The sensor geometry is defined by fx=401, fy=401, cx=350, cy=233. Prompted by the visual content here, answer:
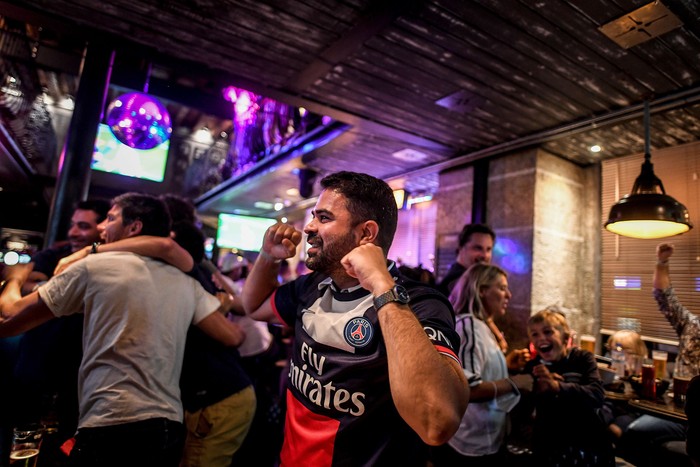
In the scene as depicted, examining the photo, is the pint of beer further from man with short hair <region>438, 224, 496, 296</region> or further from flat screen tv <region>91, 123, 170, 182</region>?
flat screen tv <region>91, 123, 170, 182</region>

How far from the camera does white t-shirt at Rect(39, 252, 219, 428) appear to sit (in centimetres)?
195

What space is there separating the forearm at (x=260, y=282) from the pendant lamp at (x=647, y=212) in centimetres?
302

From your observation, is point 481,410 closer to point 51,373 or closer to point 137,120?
point 51,373

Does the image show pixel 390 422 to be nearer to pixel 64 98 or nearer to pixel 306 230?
pixel 306 230

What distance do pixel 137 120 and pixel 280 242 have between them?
293 cm

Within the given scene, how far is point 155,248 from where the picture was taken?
7.38 ft

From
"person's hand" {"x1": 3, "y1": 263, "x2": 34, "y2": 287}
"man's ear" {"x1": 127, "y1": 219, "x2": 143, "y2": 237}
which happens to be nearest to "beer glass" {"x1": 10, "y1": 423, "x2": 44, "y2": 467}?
"person's hand" {"x1": 3, "y1": 263, "x2": 34, "y2": 287}

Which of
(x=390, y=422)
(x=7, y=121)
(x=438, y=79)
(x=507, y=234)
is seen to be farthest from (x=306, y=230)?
(x=7, y=121)

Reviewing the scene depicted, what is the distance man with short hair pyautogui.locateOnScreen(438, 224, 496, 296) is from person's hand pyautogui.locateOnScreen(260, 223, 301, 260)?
2.44m

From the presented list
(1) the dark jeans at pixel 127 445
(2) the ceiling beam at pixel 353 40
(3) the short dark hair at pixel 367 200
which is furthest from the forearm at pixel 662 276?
(1) the dark jeans at pixel 127 445

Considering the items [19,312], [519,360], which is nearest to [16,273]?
[19,312]

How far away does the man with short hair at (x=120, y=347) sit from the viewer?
1.92 m

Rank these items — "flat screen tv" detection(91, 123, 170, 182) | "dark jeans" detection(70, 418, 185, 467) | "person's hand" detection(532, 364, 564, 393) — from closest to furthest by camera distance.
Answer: "dark jeans" detection(70, 418, 185, 467) < "person's hand" detection(532, 364, 564, 393) < "flat screen tv" detection(91, 123, 170, 182)

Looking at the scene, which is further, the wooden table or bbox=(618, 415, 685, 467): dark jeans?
bbox=(618, 415, 685, 467): dark jeans
